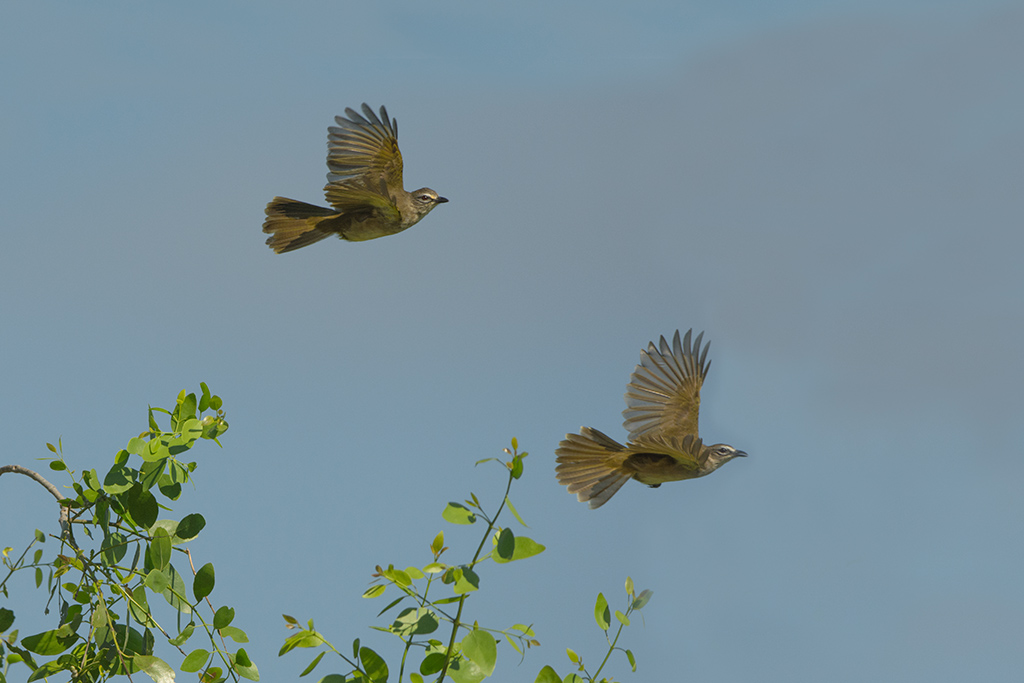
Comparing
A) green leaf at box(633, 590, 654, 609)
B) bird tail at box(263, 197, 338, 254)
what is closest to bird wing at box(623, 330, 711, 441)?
bird tail at box(263, 197, 338, 254)

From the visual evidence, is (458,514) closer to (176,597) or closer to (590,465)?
(176,597)

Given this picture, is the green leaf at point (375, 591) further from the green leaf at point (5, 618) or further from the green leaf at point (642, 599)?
the green leaf at point (5, 618)

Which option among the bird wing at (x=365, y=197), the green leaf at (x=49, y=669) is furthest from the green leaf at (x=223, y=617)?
the bird wing at (x=365, y=197)

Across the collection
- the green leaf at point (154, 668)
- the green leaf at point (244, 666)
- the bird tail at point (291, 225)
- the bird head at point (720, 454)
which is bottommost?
the green leaf at point (154, 668)

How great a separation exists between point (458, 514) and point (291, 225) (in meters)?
5.57

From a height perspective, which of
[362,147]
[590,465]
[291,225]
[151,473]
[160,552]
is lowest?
[160,552]

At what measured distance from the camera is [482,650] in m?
2.65

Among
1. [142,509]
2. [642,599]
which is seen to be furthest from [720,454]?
[142,509]

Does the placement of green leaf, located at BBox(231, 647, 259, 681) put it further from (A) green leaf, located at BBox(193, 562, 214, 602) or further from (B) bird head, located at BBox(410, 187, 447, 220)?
(B) bird head, located at BBox(410, 187, 447, 220)

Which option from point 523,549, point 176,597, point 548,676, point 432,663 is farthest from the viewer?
point 176,597

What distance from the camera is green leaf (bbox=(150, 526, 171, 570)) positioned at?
3.06 meters

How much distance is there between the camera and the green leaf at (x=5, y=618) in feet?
10.4

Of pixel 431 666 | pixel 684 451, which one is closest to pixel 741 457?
pixel 684 451

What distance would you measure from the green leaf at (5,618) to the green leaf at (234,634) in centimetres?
71
